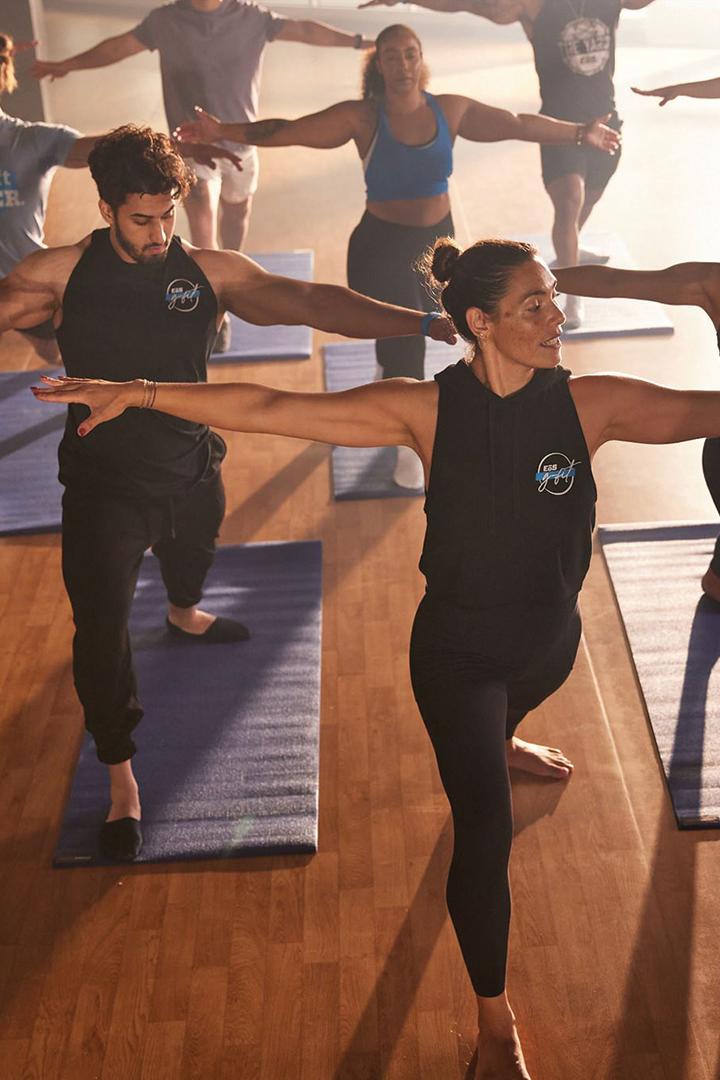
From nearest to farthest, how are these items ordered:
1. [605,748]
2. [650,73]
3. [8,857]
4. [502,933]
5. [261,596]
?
[502,933]
[8,857]
[605,748]
[261,596]
[650,73]

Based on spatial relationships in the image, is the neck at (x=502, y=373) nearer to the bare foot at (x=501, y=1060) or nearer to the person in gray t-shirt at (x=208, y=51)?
the bare foot at (x=501, y=1060)

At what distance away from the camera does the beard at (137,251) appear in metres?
2.72

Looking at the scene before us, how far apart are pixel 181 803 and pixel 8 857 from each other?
0.40 metres

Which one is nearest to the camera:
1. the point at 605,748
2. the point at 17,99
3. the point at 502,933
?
the point at 502,933

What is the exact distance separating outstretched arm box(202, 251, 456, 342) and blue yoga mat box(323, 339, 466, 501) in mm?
998

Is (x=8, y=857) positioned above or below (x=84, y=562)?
below

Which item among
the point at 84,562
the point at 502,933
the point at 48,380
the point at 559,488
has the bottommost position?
the point at 502,933

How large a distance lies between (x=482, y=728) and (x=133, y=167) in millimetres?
1377

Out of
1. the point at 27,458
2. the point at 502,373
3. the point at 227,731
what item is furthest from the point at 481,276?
the point at 27,458

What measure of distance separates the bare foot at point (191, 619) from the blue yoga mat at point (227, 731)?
48 mm

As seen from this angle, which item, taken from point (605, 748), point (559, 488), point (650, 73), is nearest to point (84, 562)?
point (559, 488)

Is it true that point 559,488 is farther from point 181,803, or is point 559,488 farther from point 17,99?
point 17,99

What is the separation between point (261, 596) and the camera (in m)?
3.77

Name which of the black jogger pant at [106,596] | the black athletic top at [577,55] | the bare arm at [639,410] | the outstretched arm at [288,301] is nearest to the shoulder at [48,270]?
the outstretched arm at [288,301]
